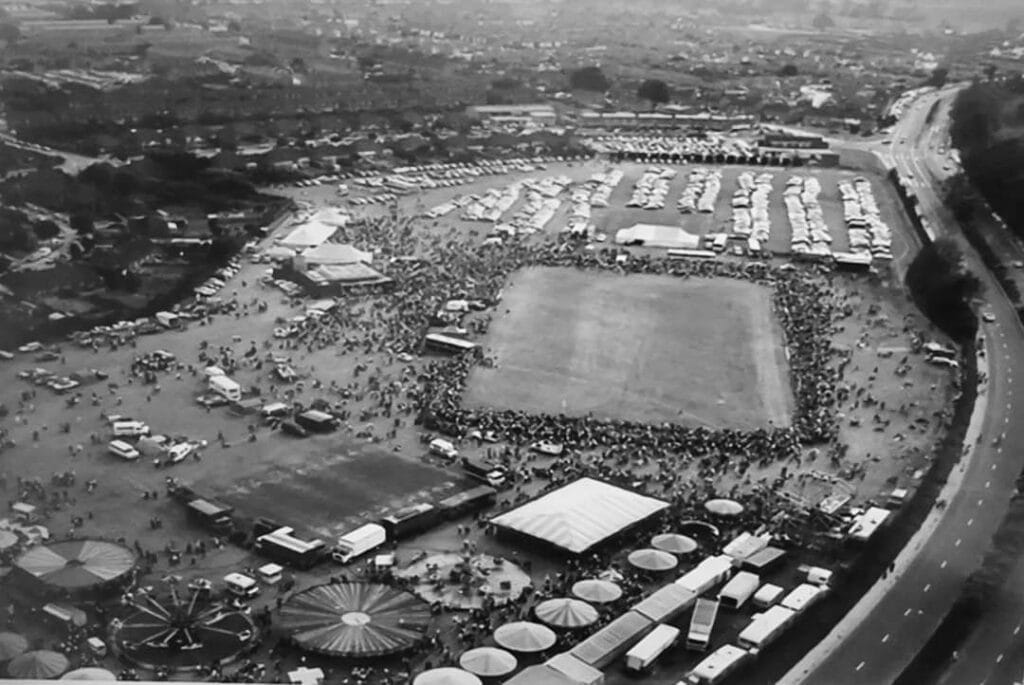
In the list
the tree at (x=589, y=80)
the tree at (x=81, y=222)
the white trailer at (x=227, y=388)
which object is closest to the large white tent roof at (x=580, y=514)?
the white trailer at (x=227, y=388)

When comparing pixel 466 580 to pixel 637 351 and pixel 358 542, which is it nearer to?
pixel 358 542

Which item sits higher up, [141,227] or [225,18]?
[225,18]

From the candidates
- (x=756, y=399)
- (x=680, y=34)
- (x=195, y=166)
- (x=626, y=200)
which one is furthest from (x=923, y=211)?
(x=680, y=34)

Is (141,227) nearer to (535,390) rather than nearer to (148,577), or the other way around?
(535,390)

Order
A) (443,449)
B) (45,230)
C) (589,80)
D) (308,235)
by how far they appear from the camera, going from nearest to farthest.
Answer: (443,449) < (45,230) < (308,235) < (589,80)

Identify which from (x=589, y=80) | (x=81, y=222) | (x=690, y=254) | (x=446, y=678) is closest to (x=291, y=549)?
(x=446, y=678)

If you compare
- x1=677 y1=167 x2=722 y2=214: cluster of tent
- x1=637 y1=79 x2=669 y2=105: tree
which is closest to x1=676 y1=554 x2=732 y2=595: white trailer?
x1=677 y1=167 x2=722 y2=214: cluster of tent

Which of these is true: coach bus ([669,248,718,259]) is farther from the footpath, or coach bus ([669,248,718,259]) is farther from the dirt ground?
the footpath
